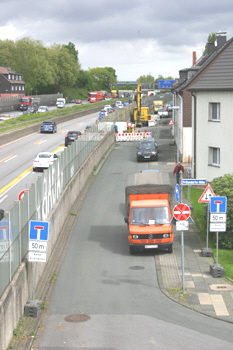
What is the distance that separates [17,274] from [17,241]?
1.05 meters

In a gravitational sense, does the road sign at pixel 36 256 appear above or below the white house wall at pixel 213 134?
below

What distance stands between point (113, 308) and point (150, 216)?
272 inches

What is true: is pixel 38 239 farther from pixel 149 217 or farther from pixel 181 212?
pixel 149 217

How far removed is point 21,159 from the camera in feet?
167

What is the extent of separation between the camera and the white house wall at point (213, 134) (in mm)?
35406

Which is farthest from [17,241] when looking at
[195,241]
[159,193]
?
[195,241]

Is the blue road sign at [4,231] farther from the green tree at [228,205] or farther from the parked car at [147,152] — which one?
the parked car at [147,152]

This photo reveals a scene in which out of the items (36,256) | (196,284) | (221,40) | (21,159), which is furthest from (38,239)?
(21,159)

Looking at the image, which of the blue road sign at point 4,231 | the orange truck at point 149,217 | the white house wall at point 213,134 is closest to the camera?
the blue road sign at point 4,231

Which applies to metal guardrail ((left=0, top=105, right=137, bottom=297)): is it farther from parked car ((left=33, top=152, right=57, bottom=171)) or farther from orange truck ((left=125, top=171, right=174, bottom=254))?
parked car ((left=33, top=152, right=57, bottom=171))

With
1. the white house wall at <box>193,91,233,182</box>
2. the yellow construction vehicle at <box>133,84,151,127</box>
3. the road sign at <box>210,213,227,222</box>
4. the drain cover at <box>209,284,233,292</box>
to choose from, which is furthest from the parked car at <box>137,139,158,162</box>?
Answer: the yellow construction vehicle at <box>133,84,151,127</box>

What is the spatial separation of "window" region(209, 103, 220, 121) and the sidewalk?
1358cm

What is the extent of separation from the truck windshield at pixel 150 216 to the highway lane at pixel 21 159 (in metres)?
9.07

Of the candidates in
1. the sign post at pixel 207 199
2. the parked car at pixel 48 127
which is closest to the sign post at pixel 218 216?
the sign post at pixel 207 199
